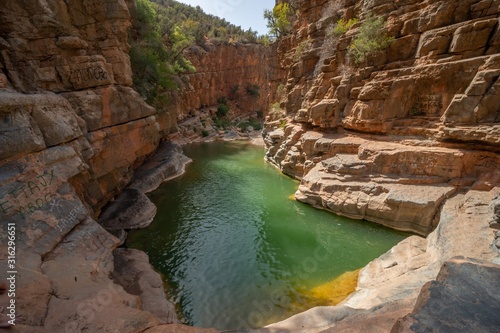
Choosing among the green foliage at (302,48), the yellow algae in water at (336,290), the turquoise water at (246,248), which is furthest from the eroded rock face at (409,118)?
the yellow algae in water at (336,290)

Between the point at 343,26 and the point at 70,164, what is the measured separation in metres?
17.0

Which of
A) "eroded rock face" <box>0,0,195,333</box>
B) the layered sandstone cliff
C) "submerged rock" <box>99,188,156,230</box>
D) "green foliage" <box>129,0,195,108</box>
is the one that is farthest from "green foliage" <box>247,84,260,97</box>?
"submerged rock" <box>99,188,156,230</box>

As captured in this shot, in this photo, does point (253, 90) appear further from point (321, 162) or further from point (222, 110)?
point (321, 162)

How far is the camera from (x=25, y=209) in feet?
22.4

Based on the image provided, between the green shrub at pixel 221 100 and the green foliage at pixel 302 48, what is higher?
the green foliage at pixel 302 48

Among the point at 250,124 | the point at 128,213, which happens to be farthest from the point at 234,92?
the point at 128,213

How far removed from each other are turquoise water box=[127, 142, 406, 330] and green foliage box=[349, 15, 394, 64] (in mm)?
8980

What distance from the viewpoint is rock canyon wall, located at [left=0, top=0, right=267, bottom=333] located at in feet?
17.5

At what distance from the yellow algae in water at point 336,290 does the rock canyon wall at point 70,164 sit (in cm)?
436

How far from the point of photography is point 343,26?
16688mm

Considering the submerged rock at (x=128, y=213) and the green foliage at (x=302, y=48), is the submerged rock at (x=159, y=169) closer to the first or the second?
the submerged rock at (x=128, y=213)

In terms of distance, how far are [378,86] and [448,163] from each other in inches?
204

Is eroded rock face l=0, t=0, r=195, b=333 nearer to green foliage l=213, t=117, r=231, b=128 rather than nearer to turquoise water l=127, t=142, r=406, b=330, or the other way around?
turquoise water l=127, t=142, r=406, b=330

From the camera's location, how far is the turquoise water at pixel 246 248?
762 centimetres
